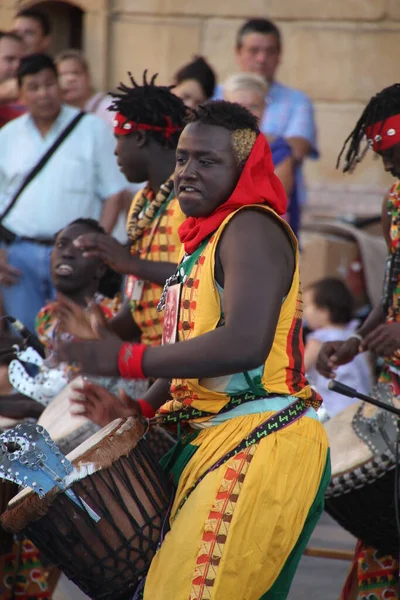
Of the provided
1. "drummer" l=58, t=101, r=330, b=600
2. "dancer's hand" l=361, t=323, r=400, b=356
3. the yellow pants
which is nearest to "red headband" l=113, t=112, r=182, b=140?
"dancer's hand" l=361, t=323, r=400, b=356

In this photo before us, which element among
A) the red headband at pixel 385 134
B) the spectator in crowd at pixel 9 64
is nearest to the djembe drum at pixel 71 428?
the red headband at pixel 385 134

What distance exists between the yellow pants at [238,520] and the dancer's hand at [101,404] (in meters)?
0.32

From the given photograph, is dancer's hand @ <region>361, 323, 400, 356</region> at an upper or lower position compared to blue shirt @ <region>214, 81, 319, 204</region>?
lower

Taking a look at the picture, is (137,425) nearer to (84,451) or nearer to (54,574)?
(84,451)

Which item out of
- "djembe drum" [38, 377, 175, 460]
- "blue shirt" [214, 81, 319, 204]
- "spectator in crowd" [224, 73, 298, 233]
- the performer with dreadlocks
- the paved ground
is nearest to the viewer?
"djembe drum" [38, 377, 175, 460]

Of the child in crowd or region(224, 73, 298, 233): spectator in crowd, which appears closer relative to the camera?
region(224, 73, 298, 233): spectator in crowd

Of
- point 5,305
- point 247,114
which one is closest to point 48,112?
point 5,305

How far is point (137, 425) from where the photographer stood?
11.3 ft

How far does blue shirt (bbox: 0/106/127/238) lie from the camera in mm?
7426

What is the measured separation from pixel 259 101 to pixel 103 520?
14.6 ft

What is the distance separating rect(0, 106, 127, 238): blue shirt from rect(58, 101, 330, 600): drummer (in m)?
4.10

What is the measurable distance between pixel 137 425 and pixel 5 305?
13.9 ft

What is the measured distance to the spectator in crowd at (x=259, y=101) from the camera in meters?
7.16

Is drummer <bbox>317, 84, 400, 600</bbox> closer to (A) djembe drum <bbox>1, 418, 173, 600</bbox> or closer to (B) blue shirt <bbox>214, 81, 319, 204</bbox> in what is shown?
(A) djembe drum <bbox>1, 418, 173, 600</bbox>
